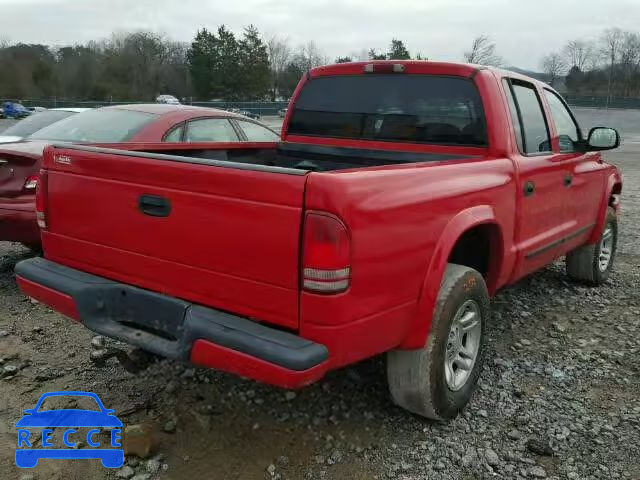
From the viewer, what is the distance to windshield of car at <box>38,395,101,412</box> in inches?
131

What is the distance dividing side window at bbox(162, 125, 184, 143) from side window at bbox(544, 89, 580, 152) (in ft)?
11.6

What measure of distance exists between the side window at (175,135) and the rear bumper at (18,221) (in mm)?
1460

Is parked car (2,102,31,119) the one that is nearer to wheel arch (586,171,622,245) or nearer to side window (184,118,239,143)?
side window (184,118,239,143)

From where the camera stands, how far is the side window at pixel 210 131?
6.34 meters

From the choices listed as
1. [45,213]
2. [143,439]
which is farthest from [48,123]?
[143,439]

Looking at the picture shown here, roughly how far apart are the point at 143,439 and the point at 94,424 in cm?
43

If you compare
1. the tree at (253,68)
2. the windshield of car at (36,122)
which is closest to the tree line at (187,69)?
the tree at (253,68)

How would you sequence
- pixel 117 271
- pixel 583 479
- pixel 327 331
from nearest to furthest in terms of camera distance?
1. pixel 327 331
2. pixel 583 479
3. pixel 117 271

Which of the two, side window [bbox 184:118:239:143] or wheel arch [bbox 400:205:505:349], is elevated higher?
side window [bbox 184:118:239:143]

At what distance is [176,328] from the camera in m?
2.76

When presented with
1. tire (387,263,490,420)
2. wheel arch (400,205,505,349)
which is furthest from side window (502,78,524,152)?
tire (387,263,490,420)

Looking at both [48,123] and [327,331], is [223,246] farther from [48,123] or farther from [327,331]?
[48,123]

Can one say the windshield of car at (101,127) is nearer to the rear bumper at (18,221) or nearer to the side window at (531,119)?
the rear bumper at (18,221)

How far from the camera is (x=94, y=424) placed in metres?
3.19
